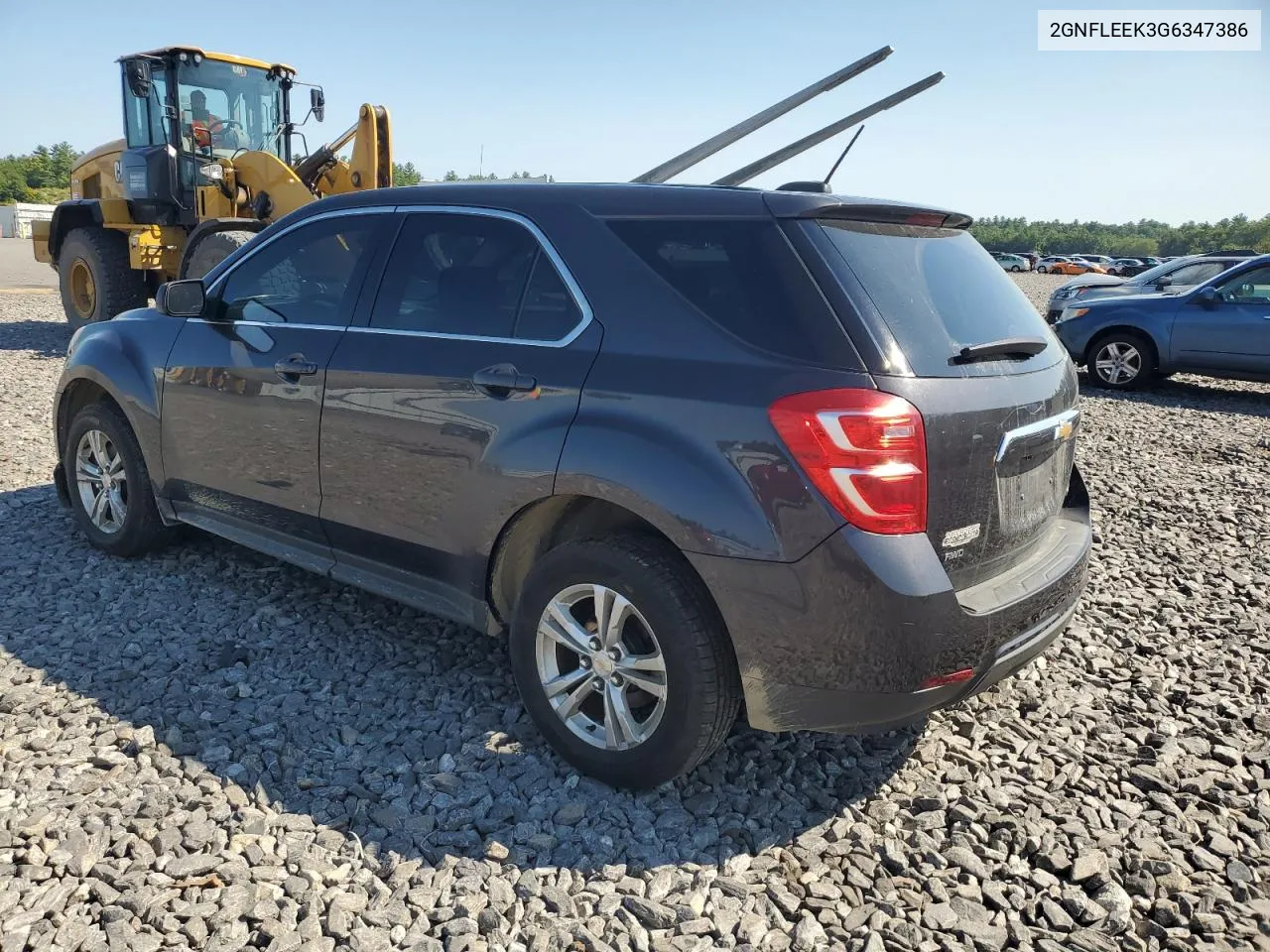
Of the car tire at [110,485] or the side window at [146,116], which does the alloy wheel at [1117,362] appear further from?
the side window at [146,116]

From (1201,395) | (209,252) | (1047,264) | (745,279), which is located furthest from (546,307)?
A: (1047,264)

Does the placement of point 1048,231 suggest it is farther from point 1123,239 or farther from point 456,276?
point 456,276

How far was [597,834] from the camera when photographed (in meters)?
2.85

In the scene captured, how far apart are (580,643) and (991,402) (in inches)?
55.5

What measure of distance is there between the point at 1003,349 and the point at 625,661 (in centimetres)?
148

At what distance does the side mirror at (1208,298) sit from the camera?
11.1 metres

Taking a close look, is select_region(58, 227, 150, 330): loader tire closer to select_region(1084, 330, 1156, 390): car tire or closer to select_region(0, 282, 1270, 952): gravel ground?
select_region(0, 282, 1270, 952): gravel ground

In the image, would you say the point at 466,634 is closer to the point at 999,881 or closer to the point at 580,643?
the point at 580,643

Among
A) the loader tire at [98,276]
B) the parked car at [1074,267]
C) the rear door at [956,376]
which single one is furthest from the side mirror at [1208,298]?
the parked car at [1074,267]

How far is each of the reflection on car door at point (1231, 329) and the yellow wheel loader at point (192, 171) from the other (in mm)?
9366

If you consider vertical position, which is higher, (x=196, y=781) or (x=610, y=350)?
(x=610, y=350)

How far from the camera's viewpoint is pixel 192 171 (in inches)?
469

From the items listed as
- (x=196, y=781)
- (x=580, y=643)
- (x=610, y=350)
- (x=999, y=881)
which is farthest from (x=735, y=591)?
(x=196, y=781)

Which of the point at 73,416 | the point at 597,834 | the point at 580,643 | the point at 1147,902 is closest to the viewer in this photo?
the point at 1147,902
